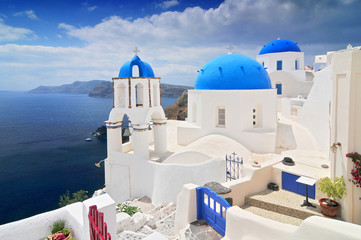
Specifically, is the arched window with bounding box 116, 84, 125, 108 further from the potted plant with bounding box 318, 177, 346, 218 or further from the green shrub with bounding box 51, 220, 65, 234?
the potted plant with bounding box 318, 177, 346, 218

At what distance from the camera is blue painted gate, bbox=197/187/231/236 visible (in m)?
6.63

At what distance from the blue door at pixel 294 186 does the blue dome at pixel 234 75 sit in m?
7.07

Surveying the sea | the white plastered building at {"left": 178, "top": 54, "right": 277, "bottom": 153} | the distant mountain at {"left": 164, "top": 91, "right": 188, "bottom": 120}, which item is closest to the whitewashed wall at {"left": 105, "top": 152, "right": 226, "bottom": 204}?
the white plastered building at {"left": 178, "top": 54, "right": 277, "bottom": 153}

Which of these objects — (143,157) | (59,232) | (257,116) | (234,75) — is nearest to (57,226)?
(59,232)

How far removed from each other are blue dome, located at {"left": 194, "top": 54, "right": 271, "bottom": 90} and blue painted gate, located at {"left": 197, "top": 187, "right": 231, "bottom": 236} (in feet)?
30.3

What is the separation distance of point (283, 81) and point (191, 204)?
2262 centimetres

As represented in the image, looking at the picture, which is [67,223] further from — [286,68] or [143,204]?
[286,68]

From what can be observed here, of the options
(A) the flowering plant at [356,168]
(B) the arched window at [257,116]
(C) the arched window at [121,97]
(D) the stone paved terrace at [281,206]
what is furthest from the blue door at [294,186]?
(C) the arched window at [121,97]

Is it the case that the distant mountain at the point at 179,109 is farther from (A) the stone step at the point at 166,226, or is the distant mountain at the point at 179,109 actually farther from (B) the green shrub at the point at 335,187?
(B) the green shrub at the point at 335,187

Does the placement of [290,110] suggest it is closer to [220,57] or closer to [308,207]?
[220,57]

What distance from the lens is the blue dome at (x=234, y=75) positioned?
15469mm

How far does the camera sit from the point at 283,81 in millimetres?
26203

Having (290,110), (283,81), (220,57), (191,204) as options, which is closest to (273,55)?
(283,81)

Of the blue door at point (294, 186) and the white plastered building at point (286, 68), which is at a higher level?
the white plastered building at point (286, 68)
